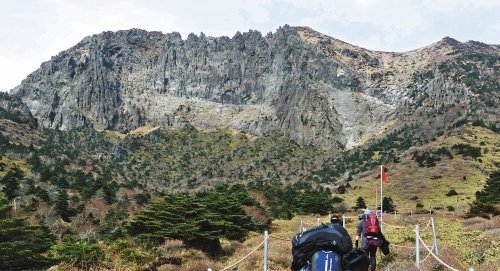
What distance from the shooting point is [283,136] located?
195m

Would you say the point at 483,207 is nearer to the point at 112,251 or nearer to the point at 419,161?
the point at 112,251

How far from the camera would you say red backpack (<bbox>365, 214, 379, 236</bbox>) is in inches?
481

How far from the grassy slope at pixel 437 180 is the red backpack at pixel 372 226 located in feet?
167

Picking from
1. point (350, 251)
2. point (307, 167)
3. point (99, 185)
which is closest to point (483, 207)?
point (350, 251)

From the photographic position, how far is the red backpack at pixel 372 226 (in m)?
12.2

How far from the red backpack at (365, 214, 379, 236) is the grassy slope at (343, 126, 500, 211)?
5100cm

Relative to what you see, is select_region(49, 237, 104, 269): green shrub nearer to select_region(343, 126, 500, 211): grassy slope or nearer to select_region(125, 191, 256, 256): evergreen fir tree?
select_region(125, 191, 256, 256): evergreen fir tree

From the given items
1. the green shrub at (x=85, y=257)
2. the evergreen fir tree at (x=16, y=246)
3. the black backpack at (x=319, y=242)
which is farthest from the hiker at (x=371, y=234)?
the evergreen fir tree at (x=16, y=246)

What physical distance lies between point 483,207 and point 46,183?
178ft

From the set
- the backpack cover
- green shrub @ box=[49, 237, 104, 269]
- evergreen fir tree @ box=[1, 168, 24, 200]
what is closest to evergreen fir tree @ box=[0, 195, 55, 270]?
green shrub @ box=[49, 237, 104, 269]

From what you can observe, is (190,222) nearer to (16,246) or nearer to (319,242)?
(16,246)

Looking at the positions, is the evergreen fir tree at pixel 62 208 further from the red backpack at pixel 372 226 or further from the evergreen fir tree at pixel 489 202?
the red backpack at pixel 372 226

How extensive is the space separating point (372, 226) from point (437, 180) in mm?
70799

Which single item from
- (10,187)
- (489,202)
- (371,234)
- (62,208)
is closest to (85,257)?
(371,234)
